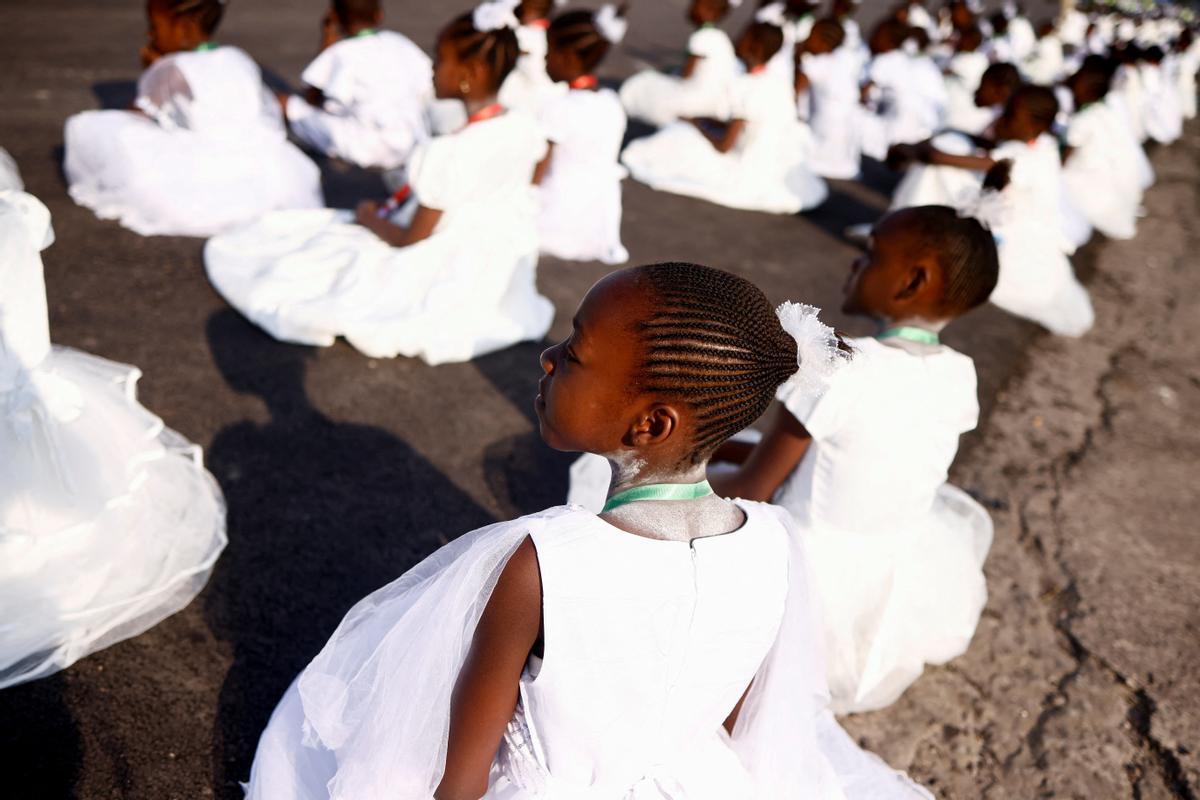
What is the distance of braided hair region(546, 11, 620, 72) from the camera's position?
16.4 feet

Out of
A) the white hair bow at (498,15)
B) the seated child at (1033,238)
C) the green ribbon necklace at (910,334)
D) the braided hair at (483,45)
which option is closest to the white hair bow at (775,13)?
the white hair bow at (498,15)

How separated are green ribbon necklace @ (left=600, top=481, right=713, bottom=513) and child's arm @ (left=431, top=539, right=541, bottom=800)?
0.19m

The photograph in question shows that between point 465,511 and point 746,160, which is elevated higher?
point 465,511

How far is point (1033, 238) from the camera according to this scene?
6.17 m

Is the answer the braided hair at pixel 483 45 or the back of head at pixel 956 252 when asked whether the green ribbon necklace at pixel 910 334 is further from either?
the braided hair at pixel 483 45

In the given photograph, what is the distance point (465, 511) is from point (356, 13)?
4.01 m

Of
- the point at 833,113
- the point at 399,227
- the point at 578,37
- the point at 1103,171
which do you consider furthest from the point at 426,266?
the point at 1103,171

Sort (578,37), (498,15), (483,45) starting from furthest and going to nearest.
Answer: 1. (498,15)
2. (578,37)
3. (483,45)

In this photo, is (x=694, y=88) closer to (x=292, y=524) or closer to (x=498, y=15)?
(x=498, y=15)

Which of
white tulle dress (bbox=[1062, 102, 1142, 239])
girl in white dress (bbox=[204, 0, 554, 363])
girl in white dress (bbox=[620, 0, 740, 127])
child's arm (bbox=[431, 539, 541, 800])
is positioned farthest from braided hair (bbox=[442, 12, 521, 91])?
white tulle dress (bbox=[1062, 102, 1142, 239])

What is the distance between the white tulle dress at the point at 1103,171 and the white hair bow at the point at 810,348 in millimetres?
7357

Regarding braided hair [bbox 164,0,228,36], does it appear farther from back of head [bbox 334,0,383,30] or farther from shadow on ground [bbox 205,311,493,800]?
shadow on ground [bbox 205,311,493,800]

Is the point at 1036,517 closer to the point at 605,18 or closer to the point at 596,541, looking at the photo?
the point at 596,541

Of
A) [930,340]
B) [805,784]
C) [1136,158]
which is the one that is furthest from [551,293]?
[1136,158]
